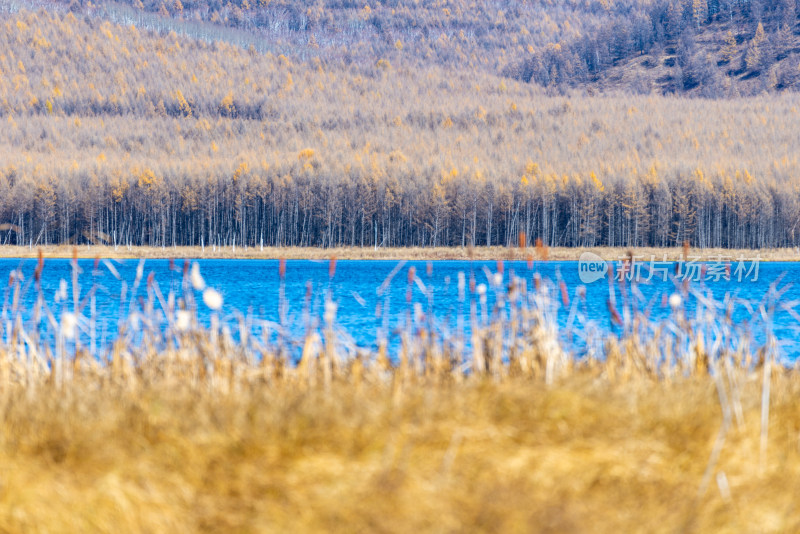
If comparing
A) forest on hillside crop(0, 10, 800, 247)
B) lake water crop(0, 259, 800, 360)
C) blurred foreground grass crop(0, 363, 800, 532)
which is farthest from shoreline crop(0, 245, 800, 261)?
blurred foreground grass crop(0, 363, 800, 532)

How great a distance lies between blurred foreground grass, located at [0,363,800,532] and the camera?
14.5 feet

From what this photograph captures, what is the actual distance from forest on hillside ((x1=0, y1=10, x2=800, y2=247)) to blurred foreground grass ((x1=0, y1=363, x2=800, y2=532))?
50.3 metres

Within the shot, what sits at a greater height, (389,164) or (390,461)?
(389,164)

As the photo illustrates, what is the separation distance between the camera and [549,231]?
98562 millimetres

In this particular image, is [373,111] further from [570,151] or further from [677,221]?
[677,221]

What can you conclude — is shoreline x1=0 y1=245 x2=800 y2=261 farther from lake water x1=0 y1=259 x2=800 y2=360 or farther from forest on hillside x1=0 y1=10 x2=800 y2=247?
lake water x1=0 y1=259 x2=800 y2=360

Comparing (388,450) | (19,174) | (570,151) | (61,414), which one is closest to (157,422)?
(61,414)

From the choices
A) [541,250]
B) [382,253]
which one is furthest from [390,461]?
[382,253]

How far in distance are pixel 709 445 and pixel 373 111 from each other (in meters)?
153

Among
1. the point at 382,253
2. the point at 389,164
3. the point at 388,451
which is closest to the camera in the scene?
the point at 388,451

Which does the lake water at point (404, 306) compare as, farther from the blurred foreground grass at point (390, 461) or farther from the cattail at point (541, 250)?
the blurred foreground grass at point (390, 461)

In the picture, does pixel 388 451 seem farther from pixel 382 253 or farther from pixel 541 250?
pixel 382 253

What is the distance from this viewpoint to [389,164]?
108312 mm

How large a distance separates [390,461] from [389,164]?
10432 centimetres
